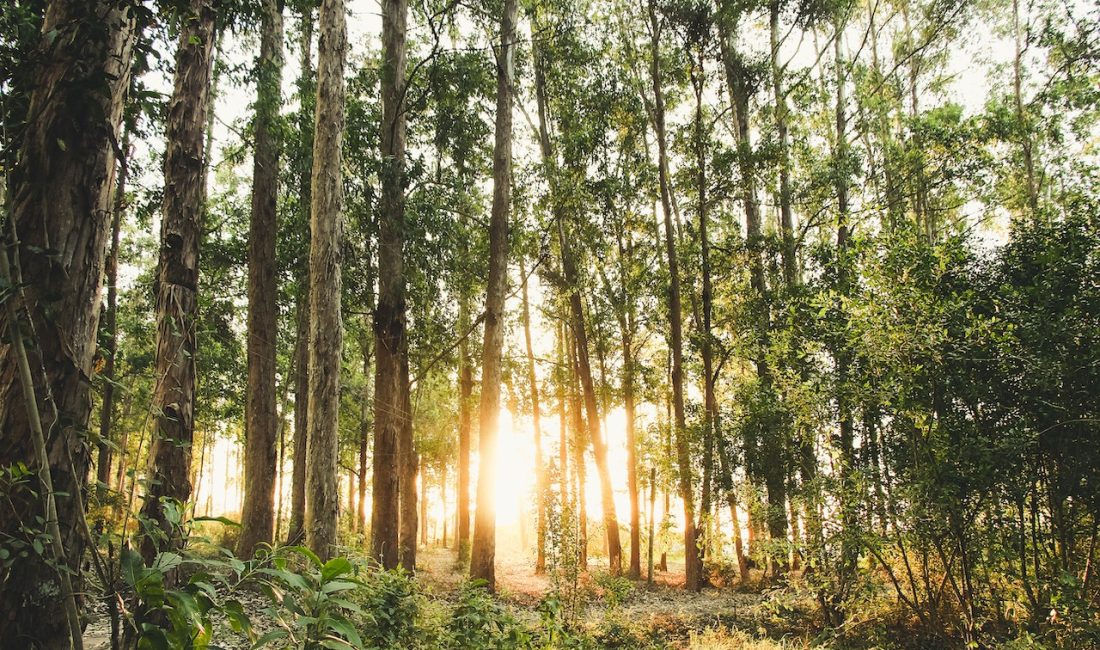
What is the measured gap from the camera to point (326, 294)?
6113 millimetres

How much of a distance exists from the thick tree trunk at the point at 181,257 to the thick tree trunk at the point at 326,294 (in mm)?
1167

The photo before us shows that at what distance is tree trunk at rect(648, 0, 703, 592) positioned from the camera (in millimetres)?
13648

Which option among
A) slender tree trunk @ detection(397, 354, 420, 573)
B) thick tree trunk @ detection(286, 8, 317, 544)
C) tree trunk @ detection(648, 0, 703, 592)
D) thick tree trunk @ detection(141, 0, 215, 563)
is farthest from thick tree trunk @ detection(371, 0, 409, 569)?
tree trunk @ detection(648, 0, 703, 592)

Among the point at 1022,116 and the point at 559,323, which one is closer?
the point at 1022,116

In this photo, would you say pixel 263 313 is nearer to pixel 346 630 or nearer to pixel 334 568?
pixel 334 568

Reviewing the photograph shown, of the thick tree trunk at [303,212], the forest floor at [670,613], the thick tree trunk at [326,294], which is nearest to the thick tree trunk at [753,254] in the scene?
the forest floor at [670,613]

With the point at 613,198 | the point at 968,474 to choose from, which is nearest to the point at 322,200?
the point at 968,474

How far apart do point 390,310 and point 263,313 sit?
79.8 inches

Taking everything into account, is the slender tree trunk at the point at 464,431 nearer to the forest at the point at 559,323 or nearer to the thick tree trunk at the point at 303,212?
the forest at the point at 559,323

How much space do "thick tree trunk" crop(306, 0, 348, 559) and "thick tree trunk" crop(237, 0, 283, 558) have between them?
303cm

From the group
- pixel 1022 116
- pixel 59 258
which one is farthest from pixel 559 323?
pixel 59 258

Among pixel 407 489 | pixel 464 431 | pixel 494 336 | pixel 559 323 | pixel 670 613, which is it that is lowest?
pixel 670 613

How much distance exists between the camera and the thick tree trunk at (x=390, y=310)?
893cm

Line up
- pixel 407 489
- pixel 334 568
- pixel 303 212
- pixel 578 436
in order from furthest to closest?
pixel 578 436
pixel 407 489
pixel 303 212
pixel 334 568
